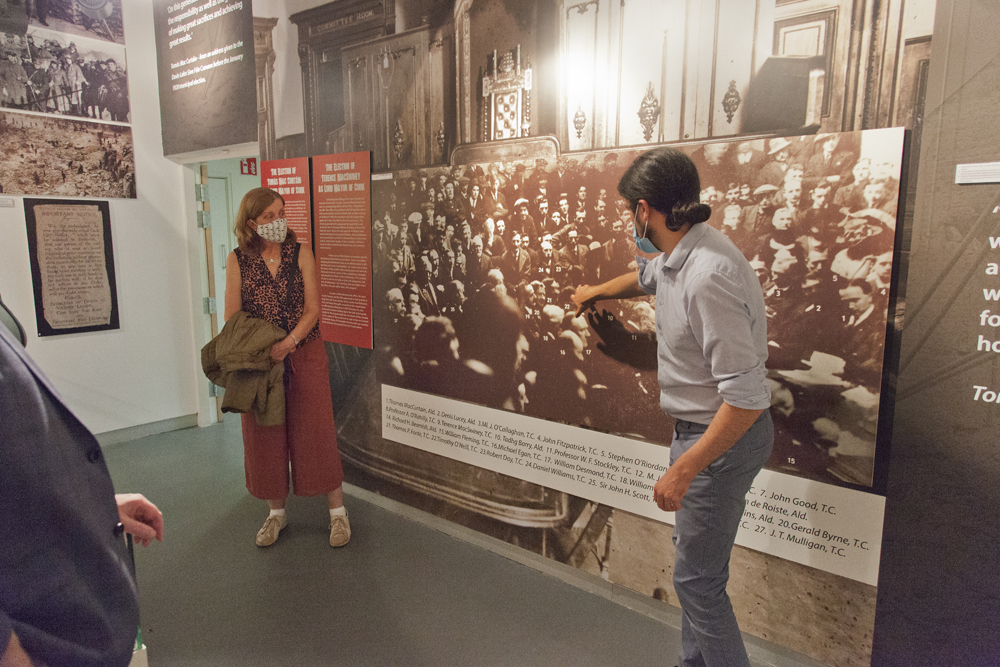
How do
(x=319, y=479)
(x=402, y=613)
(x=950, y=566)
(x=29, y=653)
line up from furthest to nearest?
(x=319, y=479) < (x=402, y=613) < (x=950, y=566) < (x=29, y=653)

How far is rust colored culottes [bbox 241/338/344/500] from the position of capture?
295 cm

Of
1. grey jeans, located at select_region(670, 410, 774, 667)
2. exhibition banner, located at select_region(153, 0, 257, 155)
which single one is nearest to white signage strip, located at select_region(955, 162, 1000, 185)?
grey jeans, located at select_region(670, 410, 774, 667)

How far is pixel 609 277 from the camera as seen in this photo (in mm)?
2328

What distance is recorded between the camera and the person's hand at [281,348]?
2.79m

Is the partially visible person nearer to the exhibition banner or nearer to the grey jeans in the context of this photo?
the grey jeans

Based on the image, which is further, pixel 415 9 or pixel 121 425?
pixel 121 425

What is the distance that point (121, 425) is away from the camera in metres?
4.52

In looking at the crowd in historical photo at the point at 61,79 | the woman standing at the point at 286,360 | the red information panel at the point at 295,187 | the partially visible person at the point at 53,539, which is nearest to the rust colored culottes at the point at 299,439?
the woman standing at the point at 286,360

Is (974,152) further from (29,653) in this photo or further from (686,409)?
(29,653)

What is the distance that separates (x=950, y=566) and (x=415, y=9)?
3.08 meters

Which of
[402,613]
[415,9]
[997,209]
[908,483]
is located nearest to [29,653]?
[402,613]

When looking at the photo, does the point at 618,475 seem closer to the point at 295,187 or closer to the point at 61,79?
the point at 295,187

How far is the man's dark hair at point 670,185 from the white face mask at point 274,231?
183 cm

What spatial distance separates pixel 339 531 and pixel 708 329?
230 cm
